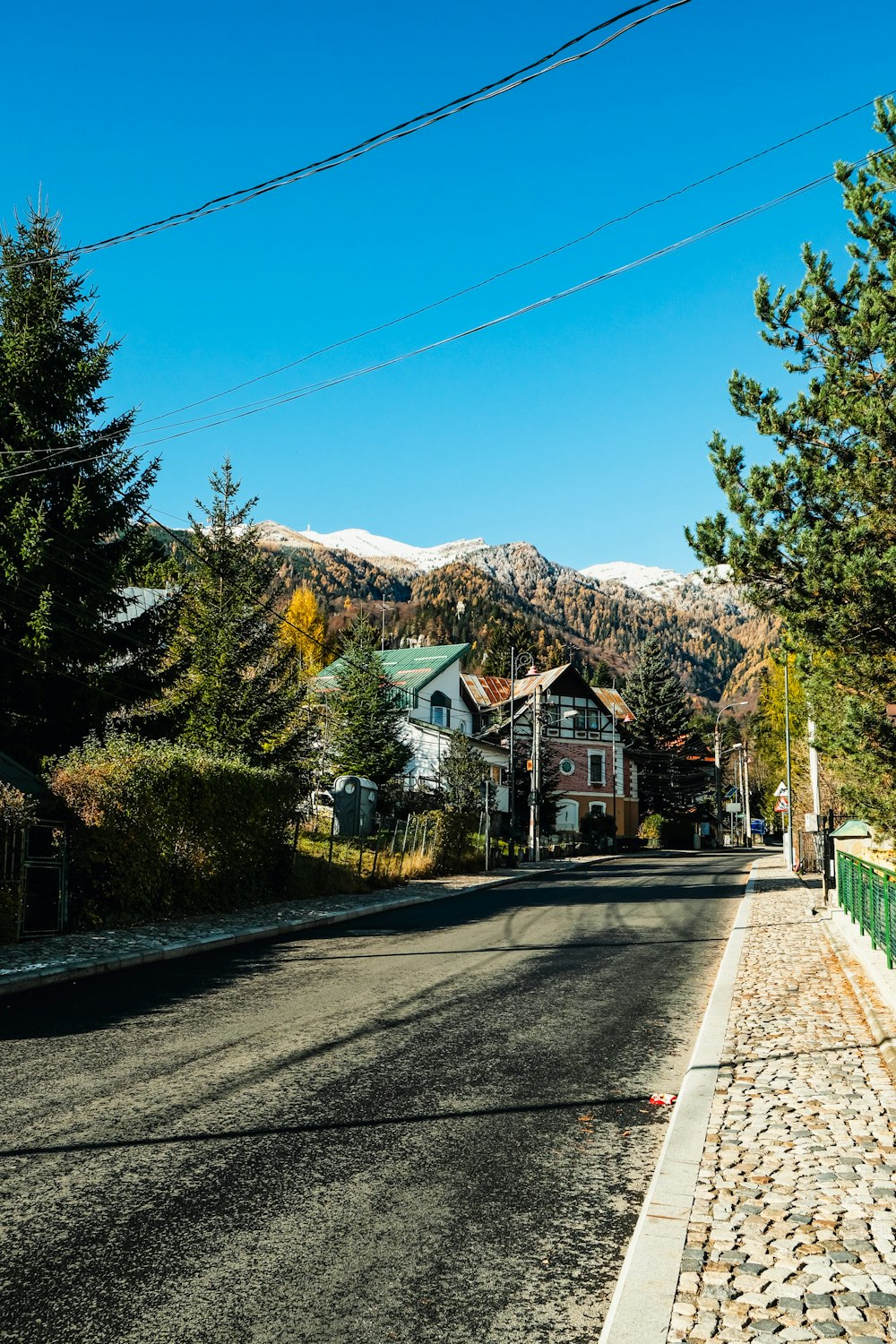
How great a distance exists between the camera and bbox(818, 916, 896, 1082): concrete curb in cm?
752

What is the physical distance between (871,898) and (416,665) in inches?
2091

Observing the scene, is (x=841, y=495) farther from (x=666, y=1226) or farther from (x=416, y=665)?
(x=416, y=665)

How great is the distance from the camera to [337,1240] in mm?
4121

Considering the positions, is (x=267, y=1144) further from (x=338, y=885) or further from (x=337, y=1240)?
(x=338, y=885)

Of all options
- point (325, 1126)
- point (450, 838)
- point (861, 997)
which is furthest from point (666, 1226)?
point (450, 838)

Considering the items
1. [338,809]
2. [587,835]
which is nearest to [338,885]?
[338,809]

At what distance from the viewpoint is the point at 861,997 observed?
1004cm

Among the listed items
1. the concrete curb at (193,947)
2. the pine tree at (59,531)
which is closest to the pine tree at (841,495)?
the concrete curb at (193,947)

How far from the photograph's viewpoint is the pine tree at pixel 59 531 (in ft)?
65.1

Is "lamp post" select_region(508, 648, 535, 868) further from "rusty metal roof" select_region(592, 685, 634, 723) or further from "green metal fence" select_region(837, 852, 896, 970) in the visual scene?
"rusty metal roof" select_region(592, 685, 634, 723)

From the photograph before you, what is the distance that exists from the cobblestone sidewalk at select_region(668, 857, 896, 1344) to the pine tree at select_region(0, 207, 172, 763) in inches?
629

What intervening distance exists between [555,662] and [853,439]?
367 feet

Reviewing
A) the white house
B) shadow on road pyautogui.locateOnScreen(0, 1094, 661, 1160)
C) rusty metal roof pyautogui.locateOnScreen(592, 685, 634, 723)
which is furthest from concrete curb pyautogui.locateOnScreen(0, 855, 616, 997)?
rusty metal roof pyautogui.locateOnScreen(592, 685, 634, 723)

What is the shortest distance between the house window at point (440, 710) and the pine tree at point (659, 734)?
1955 centimetres
